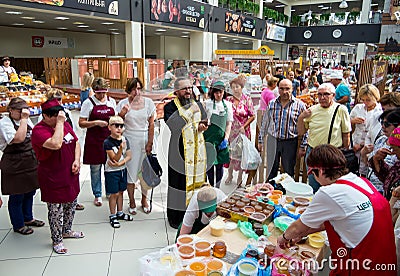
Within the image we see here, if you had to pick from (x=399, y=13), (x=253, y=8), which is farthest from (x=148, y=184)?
(x=253, y=8)

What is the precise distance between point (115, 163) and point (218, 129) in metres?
1.07

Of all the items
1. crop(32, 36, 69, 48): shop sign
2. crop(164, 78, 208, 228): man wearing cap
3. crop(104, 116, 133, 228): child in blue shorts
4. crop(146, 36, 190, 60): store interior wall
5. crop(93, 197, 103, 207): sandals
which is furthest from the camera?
crop(146, 36, 190, 60): store interior wall

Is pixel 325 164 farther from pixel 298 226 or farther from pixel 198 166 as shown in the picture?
pixel 198 166

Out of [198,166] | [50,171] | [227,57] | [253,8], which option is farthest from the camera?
[253,8]

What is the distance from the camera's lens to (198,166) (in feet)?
7.32

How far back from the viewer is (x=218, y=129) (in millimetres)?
2438

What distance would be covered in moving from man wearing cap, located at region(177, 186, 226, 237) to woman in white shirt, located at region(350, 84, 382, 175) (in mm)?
1754

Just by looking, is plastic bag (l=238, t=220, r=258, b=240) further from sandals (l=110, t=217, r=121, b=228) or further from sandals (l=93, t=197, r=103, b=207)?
sandals (l=93, t=197, r=103, b=207)

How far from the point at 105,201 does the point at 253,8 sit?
14797mm

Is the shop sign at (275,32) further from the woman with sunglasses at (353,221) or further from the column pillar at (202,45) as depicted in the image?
the woman with sunglasses at (353,221)

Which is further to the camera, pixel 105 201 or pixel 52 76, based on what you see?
pixel 52 76

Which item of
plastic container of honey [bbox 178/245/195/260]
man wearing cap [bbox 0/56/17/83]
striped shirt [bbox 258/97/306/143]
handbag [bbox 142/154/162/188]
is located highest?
man wearing cap [bbox 0/56/17/83]

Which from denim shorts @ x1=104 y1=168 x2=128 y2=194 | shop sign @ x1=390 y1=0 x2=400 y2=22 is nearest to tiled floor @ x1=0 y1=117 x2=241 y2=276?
denim shorts @ x1=104 y1=168 x2=128 y2=194

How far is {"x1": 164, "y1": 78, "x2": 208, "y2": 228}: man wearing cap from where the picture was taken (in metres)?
1.97
